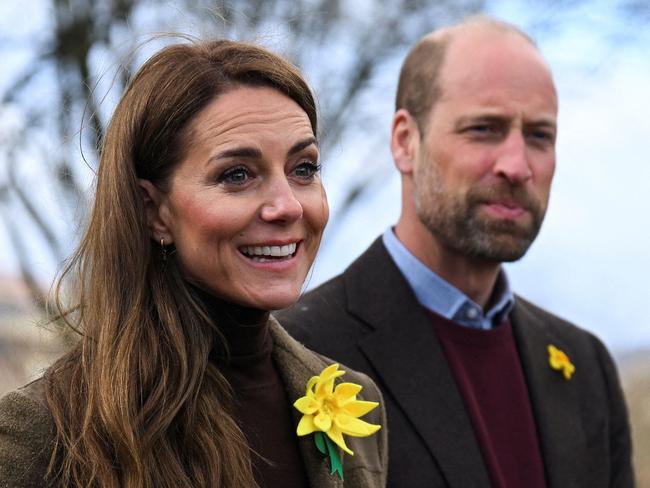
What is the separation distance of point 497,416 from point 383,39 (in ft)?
11.4

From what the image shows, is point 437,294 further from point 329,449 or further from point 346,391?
point 329,449

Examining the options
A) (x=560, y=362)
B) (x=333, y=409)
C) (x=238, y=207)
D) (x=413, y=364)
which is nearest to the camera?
(x=238, y=207)

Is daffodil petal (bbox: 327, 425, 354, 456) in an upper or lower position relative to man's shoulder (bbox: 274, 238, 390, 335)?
lower

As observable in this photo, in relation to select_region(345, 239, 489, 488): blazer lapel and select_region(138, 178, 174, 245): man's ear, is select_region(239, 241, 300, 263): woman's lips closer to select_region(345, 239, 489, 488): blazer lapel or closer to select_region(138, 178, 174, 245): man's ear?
select_region(138, 178, 174, 245): man's ear

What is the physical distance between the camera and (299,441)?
2.93 meters

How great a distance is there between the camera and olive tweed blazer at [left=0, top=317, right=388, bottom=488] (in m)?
2.50

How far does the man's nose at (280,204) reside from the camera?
106 inches

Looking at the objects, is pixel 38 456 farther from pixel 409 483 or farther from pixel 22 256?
pixel 22 256

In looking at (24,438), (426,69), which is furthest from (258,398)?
(426,69)

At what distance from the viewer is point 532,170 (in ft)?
12.7

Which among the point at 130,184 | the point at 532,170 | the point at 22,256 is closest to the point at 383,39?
the point at 22,256

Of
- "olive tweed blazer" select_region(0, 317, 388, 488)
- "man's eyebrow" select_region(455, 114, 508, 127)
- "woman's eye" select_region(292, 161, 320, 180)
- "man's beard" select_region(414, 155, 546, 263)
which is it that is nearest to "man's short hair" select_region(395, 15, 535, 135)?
"man's eyebrow" select_region(455, 114, 508, 127)

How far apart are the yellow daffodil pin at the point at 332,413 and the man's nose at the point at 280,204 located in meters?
0.49

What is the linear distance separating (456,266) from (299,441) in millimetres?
1170
